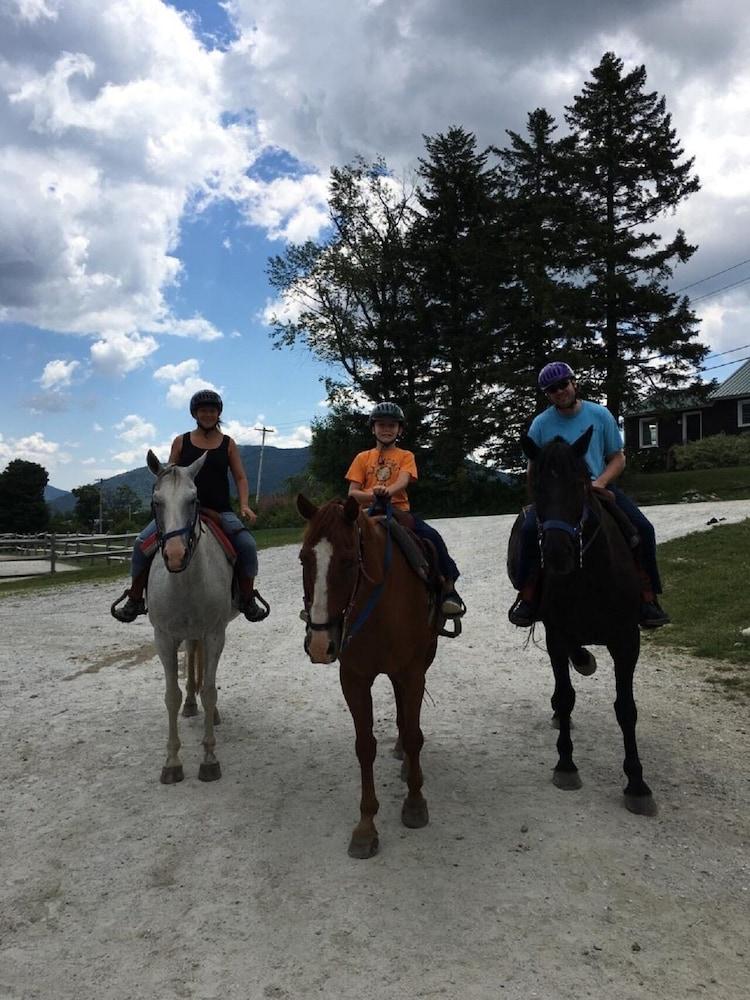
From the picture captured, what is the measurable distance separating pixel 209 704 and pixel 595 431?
151 inches

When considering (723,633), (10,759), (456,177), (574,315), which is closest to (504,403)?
(574,315)

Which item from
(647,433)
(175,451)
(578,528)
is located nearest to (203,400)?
(175,451)

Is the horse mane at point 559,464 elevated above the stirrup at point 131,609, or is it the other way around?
the horse mane at point 559,464

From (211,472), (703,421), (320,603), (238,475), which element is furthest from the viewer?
(703,421)

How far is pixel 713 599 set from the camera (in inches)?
392

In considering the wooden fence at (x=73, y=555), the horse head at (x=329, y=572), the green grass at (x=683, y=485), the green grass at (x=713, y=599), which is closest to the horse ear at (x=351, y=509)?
the horse head at (x=329, y=572)

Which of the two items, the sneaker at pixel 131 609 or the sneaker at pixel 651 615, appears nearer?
the sneaker at pixel 651 615

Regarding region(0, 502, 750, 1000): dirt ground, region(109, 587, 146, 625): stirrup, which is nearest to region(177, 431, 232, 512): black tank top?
region(109, 587, 146, 625): stirrup

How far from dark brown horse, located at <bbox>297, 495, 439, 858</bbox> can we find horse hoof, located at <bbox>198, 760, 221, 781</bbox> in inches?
61.7

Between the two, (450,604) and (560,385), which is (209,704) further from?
(560,385)

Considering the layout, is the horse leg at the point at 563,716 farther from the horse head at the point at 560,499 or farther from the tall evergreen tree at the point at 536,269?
the tall evergreen tree at the point at 536,269

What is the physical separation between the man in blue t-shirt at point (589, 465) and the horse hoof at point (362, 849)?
1.82 metres

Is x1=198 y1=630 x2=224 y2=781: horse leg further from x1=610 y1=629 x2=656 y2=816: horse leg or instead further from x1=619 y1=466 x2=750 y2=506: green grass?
x1=619 y1=466 x2=750 y2=506: green grass

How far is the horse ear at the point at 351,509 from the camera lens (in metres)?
3.52
